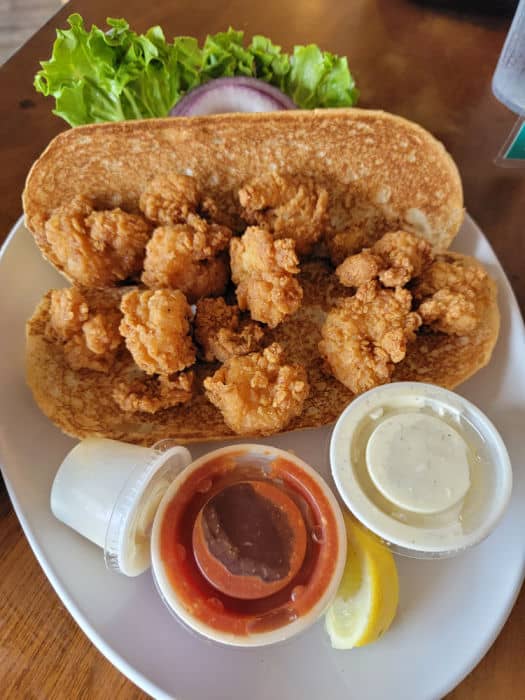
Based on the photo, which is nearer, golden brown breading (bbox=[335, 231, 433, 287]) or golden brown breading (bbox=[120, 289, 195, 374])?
golden brown breading (bbox=[120, 289, 195, 374])

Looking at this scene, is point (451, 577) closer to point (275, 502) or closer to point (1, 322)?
point (275, 502)

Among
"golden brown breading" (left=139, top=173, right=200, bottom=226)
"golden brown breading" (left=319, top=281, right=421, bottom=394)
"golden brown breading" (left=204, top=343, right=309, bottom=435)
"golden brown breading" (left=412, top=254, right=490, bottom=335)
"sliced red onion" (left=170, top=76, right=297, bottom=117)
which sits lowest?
"golden brown breading" (left=204, top=343, right=309, bottom=435)

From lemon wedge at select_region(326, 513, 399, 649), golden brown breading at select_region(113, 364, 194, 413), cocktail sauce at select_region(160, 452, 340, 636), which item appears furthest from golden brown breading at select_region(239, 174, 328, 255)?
lemon wedge at select_region(326, 513, 399, 649)

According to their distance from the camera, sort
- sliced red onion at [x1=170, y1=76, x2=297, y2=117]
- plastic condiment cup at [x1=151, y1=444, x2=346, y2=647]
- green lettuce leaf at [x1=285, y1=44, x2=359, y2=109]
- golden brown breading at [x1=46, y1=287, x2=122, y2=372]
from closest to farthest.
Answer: plastic condiment cup at [x1=151, y1=444, x2=346, y2=647] < golden brown breading at [x1=46, y1=287, x2=122, y2=372] < sliced red onion at [x1=170, y1=76, x2=297, y2=117] < green lettuce leaf at [x1=285, y1=44, x2=359, y2=109]

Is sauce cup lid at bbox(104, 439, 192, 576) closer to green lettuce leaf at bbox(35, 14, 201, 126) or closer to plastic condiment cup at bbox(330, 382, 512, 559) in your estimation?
plastic condiment cup at bbox(330, 382, 512, 559)

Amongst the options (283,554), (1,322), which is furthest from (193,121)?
(283,554)

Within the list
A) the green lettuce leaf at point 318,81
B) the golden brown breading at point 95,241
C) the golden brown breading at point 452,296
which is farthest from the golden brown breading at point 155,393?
the green lettuce leaf at point 318,81
